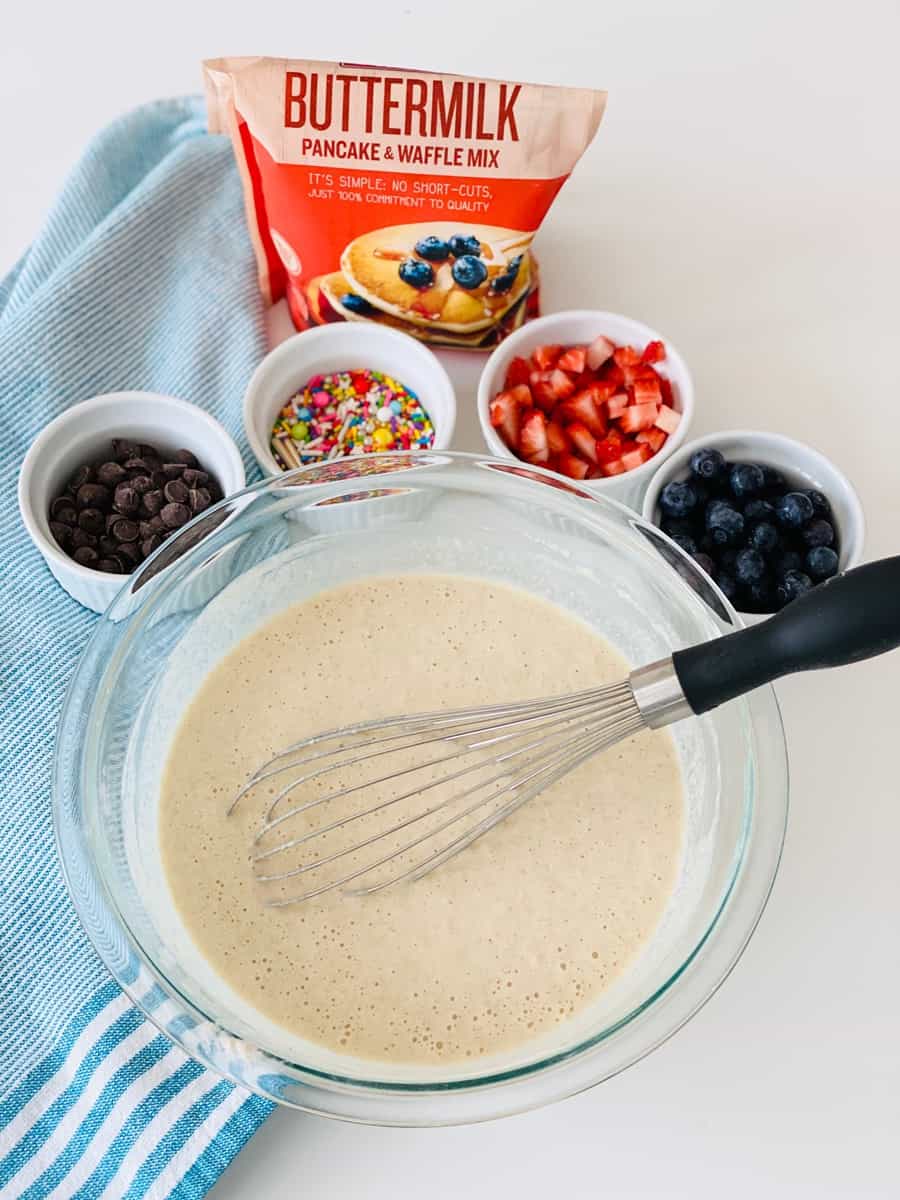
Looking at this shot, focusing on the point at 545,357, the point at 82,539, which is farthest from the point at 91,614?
the point at 545,357

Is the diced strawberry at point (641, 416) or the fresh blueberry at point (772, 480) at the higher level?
the diced strawberry at point (641, 416)

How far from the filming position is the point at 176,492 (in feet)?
4.24

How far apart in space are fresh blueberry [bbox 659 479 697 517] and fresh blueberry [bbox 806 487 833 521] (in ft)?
0.38

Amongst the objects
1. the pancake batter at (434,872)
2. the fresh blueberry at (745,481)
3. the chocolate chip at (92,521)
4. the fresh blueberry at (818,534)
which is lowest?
the pancake batter at (434,872)

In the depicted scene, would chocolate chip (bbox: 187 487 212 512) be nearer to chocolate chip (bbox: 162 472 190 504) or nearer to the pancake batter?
chocolate chip (bbox: 162 472 190 504)

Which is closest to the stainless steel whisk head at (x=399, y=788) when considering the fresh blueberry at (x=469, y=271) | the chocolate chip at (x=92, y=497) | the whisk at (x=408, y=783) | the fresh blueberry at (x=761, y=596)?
the whisk at (x=408, y=783)

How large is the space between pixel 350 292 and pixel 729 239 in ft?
1.48

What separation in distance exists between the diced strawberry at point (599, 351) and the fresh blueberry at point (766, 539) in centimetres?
25

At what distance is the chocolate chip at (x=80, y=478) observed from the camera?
4.35ft

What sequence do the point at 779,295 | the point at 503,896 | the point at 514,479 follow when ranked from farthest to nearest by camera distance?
the point at 779,295 → the point at 514,479 → the point at 503,896

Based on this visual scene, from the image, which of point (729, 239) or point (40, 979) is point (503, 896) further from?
point (729, 239)

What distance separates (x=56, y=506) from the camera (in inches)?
51.8

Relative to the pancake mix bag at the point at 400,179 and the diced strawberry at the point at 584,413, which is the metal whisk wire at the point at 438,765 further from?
the pancake mix bag at the point at 400,179

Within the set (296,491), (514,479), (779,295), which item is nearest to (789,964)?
(514,479)
